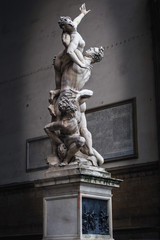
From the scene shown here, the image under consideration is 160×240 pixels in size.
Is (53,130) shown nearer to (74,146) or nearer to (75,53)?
(74,146)

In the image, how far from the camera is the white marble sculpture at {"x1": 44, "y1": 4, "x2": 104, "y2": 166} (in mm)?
7957

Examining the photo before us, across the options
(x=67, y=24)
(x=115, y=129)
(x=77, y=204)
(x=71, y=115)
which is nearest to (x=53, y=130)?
(x=71, y=115)

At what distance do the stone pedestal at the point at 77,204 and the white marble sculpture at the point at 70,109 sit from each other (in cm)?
29

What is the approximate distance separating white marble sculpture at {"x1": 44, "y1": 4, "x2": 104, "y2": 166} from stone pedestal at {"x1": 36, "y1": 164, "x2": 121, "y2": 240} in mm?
286

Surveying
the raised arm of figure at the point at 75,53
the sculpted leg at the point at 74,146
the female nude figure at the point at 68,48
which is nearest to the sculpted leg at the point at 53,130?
the sculpted leg at the point at 74,146

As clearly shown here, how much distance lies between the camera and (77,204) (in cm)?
748

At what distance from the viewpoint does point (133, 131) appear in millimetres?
11602

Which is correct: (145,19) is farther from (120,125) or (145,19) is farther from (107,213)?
(107,213)

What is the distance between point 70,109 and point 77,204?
154cm

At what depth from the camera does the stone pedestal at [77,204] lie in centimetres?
748

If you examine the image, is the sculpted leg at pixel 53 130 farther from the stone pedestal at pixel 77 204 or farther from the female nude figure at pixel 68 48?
the female nude figure at pixel 68 48

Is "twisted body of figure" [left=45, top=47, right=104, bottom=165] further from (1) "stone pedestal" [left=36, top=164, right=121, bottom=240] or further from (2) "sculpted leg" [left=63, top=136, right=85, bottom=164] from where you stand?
(1) "stone pedestal" [left=36, top=164, right=121, bottom=240]

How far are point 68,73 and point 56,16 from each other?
6394 mm

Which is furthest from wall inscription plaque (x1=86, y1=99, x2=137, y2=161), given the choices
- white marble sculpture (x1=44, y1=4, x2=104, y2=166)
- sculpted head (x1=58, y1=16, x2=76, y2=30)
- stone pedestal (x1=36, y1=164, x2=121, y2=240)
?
sculpted head (x1=58, y1=16, x2=76, y2=30)
